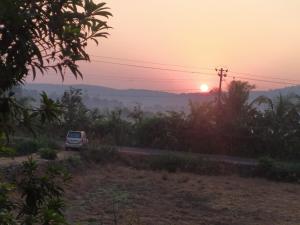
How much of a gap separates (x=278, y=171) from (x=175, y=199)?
1306 cm

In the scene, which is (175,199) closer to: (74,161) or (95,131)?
(74,161)

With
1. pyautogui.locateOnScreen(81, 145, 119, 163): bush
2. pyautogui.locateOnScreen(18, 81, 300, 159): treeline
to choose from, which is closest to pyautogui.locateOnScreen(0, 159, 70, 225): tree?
pyautogui.locateOnScreen(81, 145, 119, 163): bush

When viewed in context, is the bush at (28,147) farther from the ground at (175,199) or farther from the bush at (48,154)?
the ground at (175,199)

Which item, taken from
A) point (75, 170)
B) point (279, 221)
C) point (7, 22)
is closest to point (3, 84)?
point (7, 22)

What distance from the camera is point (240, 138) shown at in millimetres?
42125

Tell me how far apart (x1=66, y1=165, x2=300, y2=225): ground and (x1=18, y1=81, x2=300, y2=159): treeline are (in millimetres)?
11525

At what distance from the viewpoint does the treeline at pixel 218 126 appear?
41.3 m

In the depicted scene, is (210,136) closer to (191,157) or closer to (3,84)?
(191,157)

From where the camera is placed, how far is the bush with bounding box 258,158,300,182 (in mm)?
31562

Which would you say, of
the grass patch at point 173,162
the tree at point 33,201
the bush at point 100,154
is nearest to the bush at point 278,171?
the grass patch at point 173,162

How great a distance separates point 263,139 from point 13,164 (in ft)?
78.4

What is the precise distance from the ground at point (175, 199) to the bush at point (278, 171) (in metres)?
1.83

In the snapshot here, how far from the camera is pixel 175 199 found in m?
20.5

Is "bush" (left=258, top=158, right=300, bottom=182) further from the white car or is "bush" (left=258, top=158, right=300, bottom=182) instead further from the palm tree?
the white car
